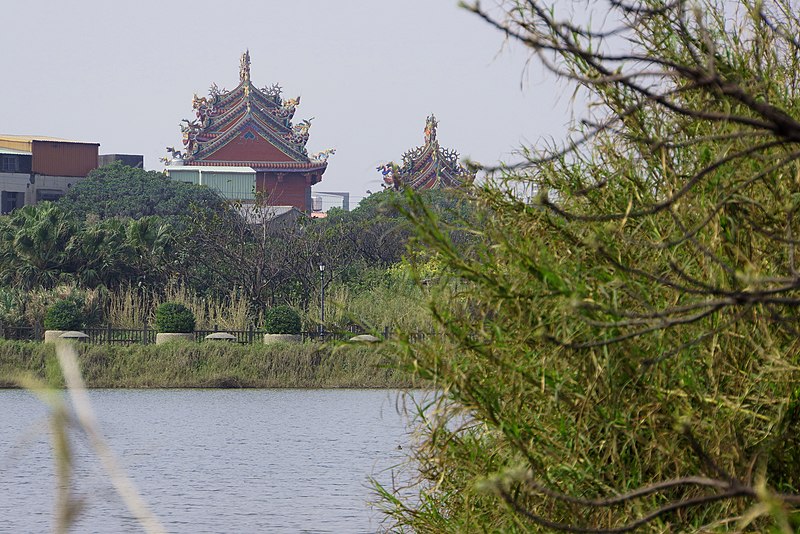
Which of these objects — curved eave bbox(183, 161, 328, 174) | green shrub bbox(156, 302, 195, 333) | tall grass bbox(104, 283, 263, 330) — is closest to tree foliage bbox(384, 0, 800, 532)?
green shrub bbox(156, 302, 195, 333)

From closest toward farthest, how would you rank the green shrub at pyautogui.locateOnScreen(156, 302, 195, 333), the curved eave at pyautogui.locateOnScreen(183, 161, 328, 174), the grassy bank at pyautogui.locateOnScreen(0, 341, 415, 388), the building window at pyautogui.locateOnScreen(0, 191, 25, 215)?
the grassy bank at pyautogui.locateOnScreen(0, 341, 415, 388)
the green shrub at pyautogui.locateOnScreen(156, 302, 195, 333)
the building window at pyautogui.locateOnScreen(0, 191, 25, 215)
the curved eave at pyautogui.locateOnScreen(183, 161, 328, 174)

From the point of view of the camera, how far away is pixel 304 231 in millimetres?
47000

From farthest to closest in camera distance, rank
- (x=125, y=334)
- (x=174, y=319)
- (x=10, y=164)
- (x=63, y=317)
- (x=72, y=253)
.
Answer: (x=10, y=164) → (x=72, y=253) → (x=125, y=334) → (x=63, y=317) → (x=174, y=319)

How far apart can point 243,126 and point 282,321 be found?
40.3 metres

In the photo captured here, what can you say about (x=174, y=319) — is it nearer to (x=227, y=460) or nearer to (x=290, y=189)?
(x=227, y=460)

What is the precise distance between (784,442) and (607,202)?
1.58m

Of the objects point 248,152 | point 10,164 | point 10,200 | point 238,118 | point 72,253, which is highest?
point 238,118

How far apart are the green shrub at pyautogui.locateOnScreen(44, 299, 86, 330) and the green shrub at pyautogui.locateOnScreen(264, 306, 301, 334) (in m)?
5.54

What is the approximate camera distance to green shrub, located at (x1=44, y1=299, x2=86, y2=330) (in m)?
Answer: 35.4

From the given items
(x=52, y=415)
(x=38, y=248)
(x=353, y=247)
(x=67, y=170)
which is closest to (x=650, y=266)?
(x=52, y=415)

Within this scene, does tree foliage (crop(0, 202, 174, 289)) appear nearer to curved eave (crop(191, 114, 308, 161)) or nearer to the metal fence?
the metal fence

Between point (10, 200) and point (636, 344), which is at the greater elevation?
point (10, 200)

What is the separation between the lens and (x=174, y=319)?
34.7 meters

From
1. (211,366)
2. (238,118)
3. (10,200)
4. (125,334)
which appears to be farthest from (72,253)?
(238,118)
